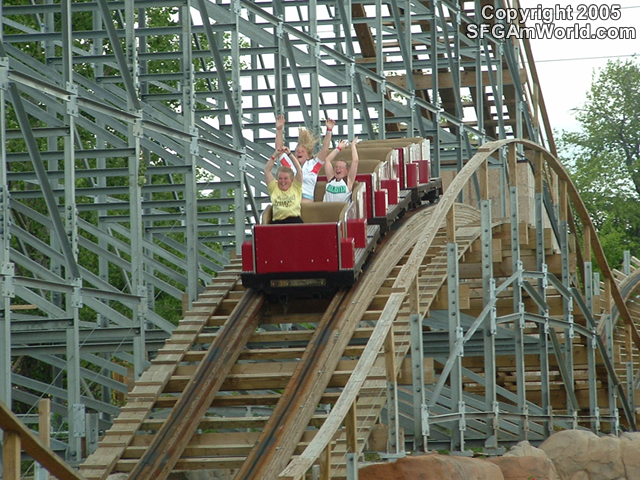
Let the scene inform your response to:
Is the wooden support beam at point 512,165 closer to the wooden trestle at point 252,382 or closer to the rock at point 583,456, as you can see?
the wooden trestle at point 252,382

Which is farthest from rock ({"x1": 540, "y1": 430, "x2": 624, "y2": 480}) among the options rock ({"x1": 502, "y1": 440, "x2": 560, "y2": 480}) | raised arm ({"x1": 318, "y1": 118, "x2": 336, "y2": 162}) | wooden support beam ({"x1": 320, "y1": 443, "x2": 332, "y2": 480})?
wooden support beam ({"x1": 320, "y1": 443, "x2": 332, "y2": 480})

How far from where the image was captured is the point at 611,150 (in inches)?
2194

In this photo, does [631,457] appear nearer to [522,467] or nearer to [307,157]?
[522,467]

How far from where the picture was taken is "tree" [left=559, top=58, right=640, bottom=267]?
2024 inches

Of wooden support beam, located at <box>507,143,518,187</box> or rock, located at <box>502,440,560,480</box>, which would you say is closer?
rock, located at <box>502,440,560,480</box>

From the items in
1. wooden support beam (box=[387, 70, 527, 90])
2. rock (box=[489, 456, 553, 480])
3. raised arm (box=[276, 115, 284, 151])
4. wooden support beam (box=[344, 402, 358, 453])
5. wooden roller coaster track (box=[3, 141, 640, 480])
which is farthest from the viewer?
wooden support beam (box=[387, 70, 527, 90])

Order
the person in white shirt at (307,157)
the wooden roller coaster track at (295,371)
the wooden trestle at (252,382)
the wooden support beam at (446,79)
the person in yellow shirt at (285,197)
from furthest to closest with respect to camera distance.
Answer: the wooden support beam at (446,79)
the person in white shirt at (307,157)
the person in yellow shirt at (285,197)
the wooden trestle at (252,382)
the wooden roller coaster track at (295,371)

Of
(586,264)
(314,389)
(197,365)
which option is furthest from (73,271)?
→ (586,264)

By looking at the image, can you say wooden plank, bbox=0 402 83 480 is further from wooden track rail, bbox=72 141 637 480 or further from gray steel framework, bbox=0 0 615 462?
gray steel framework, bbox=0 0 615 462

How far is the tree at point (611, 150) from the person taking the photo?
5141 centimetres

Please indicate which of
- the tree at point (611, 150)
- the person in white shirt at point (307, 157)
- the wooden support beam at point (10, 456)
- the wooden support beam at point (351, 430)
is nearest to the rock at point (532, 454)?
the wooden support beam at point (351, 430)

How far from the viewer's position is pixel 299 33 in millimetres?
18141

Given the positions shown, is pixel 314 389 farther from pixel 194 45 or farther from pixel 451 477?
pixel 194 45

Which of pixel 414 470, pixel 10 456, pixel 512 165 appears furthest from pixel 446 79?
pixel 10 456
